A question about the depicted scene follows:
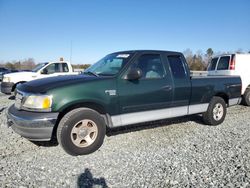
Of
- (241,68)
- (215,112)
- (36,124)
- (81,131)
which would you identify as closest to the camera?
(36,124)

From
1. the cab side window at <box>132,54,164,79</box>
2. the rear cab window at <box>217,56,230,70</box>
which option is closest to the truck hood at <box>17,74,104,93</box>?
the cab side window at <box>132,54,164,79</box>

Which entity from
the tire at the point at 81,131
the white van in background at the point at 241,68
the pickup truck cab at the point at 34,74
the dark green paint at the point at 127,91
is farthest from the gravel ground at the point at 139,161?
the pickup truck cab at the point at 34,74

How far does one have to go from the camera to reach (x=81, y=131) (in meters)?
3.94

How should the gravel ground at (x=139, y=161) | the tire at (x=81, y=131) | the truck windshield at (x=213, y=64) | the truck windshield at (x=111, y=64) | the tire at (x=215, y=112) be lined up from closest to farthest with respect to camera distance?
the gravel ground at (x=139, y=161) → the tire at (x=81, y=131) → the truck windshield at (x=111, y=64) → the tire at (x=215, y=112) → the truck windshield at (x=213, y=64)

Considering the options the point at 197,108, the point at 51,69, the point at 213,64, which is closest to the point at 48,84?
the point at 197,108

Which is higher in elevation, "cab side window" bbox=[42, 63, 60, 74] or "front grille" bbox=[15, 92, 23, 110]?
"cab side window" bbox=[42, 63, 60, 74]

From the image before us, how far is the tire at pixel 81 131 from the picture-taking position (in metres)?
3.76

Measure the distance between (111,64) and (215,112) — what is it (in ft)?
10.1

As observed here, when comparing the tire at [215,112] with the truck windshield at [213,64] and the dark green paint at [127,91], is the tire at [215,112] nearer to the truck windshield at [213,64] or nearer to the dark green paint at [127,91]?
the dark green paint at [127,91]

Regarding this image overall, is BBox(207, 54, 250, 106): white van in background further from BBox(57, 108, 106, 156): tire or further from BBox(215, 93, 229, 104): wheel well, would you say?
BBox(57, 108, 106, 156): tire

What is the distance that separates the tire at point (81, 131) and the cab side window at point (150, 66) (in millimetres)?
1362

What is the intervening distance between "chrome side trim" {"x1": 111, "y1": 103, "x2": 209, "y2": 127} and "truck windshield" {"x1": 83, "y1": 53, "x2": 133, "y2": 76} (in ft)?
2.90

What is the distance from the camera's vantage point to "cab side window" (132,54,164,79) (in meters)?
4.70

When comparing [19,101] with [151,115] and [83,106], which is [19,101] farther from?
[151,115]
